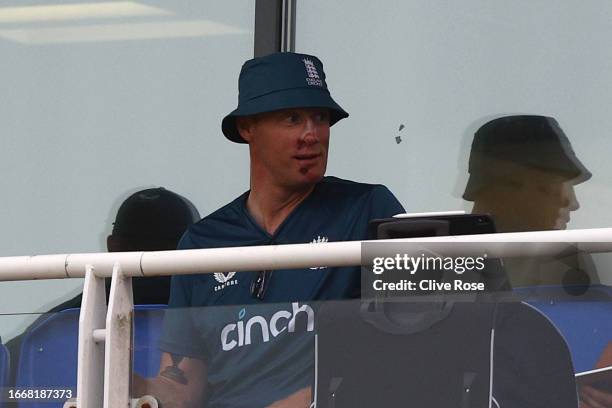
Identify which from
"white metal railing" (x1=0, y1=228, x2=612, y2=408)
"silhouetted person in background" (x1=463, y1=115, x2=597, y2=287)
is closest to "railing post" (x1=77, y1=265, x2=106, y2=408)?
"white metal railing" (x1=0, y1=228, x2=612, y2=408)

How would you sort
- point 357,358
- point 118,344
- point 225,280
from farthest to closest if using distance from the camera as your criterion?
point 225,280, point 118,344, point 357,358

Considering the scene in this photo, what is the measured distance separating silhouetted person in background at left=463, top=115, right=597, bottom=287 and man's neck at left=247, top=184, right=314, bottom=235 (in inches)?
27.7

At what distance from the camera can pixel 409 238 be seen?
99.9 inches

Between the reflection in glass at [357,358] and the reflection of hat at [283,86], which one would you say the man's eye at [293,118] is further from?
the reflection in glass at [357,358]

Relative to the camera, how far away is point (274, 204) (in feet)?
11.4

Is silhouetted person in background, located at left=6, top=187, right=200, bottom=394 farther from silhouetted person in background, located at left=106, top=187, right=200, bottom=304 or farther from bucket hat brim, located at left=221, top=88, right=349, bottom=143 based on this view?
bucket hat brim, located at left=221, top=88, right=349, bottom=143

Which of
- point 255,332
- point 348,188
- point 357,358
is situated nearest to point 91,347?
point 255,332

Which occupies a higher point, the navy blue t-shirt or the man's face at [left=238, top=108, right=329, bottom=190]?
the man's face at [left=238, top=108, right=329, bottom=190]

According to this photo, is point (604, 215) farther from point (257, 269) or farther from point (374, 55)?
point (257, 269)

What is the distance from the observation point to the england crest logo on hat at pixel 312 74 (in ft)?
11.7

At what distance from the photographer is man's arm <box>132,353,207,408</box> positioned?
2.64m

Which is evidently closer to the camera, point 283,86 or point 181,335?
point 181,335

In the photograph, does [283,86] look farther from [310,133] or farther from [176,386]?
[176,386]

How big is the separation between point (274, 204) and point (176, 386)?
91cm
